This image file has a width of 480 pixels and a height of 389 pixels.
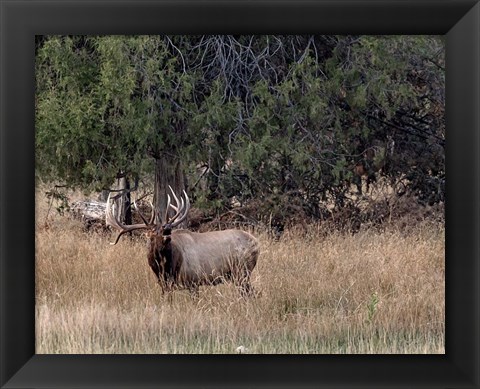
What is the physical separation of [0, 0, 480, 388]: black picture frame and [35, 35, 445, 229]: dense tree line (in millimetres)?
5239

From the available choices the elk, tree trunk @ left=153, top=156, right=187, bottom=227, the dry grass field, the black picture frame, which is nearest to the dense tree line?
tree trunk @ left=153, top=156, right=187, bottom=227

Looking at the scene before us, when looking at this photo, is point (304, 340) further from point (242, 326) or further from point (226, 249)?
point (226, 249)

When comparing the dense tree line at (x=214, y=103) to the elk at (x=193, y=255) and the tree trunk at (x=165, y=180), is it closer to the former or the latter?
the tree trunk at (x=165, y=180)

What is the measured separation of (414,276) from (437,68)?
12.8 feet

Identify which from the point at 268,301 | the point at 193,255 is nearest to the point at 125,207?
the point at 193,255

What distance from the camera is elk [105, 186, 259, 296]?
781 centimetres
